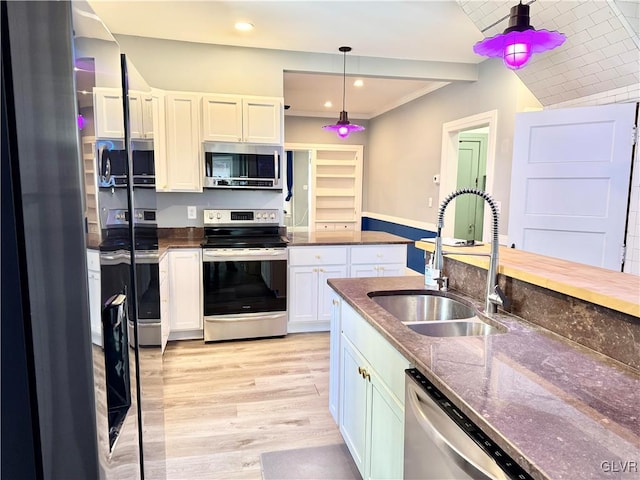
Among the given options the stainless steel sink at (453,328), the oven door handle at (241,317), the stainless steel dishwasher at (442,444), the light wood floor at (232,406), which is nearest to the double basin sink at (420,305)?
the stainless steel sink at (453,328)

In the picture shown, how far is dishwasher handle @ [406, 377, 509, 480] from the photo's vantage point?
87 cm

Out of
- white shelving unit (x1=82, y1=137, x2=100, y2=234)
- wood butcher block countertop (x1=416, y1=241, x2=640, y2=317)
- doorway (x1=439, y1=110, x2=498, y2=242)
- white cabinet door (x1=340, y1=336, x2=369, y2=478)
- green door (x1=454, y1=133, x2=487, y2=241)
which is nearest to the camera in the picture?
white shelving unit (x1=82, y1=137, x2=100, y2=234)

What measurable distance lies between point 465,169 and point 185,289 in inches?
166

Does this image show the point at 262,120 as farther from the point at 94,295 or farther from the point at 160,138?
the point at 94,295

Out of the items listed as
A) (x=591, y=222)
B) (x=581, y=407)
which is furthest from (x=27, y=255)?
(x=591, y=222)

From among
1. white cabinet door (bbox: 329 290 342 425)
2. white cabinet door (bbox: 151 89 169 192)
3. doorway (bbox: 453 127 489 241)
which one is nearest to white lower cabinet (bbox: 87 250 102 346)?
white cabinet door (bbox: 329 290 342 425)

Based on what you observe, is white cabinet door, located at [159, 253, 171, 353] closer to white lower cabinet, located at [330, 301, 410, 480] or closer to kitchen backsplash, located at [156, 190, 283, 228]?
kitchen backsplash, located at [156, 190, 283, 228]

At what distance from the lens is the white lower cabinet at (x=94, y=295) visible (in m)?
0.65

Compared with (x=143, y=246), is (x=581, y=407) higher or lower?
lower

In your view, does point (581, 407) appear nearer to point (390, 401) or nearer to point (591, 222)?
point (390, 401)

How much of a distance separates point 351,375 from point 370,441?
1.12 feet

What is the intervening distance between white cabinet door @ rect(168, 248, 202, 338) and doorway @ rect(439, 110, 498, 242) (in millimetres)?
2920

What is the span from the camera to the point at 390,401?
4.82 feet

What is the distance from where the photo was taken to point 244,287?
361 cm
